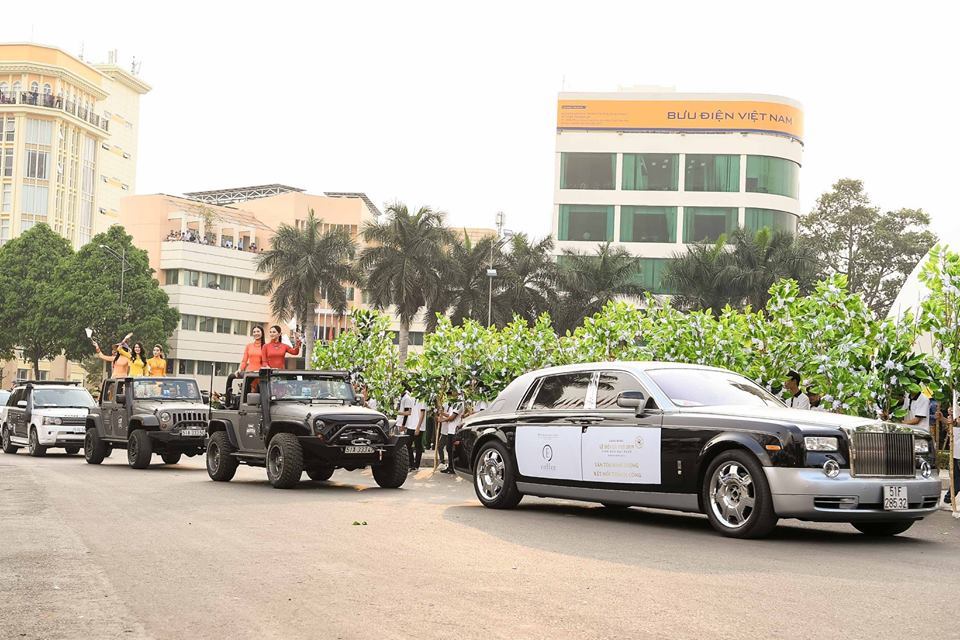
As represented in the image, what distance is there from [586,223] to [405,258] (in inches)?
704

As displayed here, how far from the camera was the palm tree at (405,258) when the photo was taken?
68688 millimetres

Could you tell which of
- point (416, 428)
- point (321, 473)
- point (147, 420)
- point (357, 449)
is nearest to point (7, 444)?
point (147, 420)

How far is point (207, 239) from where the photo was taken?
10675 cm

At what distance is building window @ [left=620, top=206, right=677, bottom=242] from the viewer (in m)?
81.5

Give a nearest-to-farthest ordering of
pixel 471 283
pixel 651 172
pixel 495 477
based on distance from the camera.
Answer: pixel 495 477 < pixel 471 283 < pixel 651 172

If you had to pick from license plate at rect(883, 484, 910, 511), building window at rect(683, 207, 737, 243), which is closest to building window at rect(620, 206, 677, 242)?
building window at rect(683, 207, 737, 243)

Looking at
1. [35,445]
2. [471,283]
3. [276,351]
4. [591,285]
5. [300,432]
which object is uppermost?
[471,283]

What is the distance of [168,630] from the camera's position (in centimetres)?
659

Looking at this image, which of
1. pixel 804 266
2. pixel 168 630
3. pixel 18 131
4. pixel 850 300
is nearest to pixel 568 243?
pixel 804 266

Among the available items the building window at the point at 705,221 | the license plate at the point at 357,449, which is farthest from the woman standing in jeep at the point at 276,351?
the building window at the point at 705,221

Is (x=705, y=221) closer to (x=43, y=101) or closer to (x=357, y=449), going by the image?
(x=43, y=101)

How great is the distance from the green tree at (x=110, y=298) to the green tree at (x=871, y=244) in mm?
41973

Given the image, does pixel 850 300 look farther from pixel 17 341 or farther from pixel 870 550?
pixel 17 341

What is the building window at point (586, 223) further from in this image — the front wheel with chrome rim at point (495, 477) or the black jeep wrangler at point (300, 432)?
the front wheel with chrome rim at point (495, 477)
